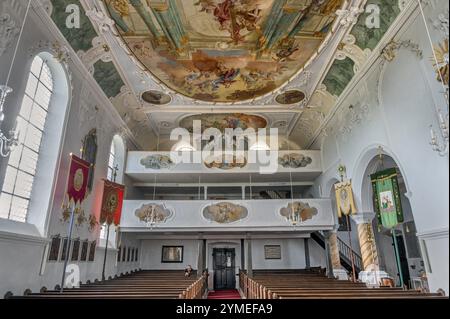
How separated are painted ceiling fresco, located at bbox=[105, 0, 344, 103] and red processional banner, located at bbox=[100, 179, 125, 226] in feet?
14.3

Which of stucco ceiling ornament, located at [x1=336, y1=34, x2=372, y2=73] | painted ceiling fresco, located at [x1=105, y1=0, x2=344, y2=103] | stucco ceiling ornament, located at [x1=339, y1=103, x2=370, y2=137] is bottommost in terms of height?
stucco ceiling ornament, located at [x1=339, y1=103, x2=370, y2=137]

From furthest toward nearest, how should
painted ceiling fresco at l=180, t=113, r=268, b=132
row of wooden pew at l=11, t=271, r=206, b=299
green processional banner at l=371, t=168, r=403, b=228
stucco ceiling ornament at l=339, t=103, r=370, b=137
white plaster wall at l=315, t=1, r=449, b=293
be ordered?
painted ceiling fresco at l=180, t=113, r=268, b=132 < stucco ceiling ornament at l=339, t=103, r=370, b=137 < green processional banner at l=371, t=168, r=403, b=228 < row of wooden pew at l=11, t=271, r=206, b=299 < white plaster wall at l=315, t=1, r=449, b=293

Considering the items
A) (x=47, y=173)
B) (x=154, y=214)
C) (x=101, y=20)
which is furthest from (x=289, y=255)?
(x=101, y=20)

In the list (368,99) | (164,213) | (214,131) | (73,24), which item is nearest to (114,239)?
(164,213)

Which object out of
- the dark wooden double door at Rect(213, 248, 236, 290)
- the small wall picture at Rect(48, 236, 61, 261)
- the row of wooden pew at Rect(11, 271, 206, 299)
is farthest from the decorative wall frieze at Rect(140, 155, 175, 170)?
the row of wooden pew at Rect(11, 271, 206, 299)

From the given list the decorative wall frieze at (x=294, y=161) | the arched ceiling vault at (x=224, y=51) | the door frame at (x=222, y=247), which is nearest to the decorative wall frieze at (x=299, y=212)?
the decorative wall frieze at (x=294, y=161)

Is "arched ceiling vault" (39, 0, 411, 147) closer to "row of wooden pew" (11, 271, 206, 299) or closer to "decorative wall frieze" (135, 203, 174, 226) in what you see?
"decorative wall frieze" (135, 203, 174, 226)

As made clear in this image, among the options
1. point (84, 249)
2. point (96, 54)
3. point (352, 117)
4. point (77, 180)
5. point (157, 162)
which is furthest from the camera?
point (157, 162)

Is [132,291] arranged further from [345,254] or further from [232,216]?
[345,254]

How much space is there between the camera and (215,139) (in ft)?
39.9

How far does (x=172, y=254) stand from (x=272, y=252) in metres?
5.67

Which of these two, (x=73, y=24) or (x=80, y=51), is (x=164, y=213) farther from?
(x=73, y=24)

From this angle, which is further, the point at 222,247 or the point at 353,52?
the point at 222,247

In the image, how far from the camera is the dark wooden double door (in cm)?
1506
